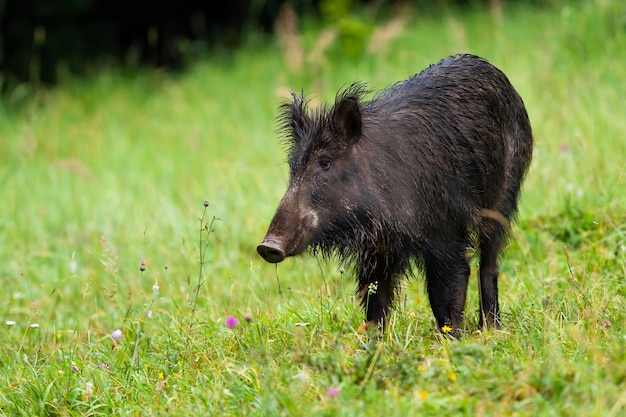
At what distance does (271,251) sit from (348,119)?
72 centimetres

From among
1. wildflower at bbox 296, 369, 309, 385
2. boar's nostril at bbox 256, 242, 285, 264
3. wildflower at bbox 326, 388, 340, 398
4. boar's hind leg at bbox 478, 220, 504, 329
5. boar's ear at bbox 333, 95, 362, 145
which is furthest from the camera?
boar's hind leg at bbox 478, 220, 504, 329

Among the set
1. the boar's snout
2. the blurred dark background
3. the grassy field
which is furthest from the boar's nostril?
the blurred dark background

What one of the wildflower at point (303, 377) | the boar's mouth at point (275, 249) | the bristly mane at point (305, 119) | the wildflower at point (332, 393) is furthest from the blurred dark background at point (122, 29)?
the wildflower at point (332, 393)

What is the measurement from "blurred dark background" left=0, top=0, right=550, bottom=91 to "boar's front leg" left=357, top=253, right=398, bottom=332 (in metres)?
9.33

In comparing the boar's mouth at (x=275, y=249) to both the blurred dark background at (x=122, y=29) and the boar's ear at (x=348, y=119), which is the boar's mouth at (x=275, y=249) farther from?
the blurred dark background at (x=122, y=29)

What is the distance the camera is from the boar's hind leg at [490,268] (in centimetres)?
429

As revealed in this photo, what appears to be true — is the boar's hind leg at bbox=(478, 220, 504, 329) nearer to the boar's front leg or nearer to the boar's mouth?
the boar's front leg

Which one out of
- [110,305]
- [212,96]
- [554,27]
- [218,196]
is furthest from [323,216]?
[212,96]

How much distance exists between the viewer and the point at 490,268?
4.38m

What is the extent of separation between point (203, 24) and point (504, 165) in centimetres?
1075

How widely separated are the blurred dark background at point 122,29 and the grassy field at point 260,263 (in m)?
1.77

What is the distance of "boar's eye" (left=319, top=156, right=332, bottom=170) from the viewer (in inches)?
153

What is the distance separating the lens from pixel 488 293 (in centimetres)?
433

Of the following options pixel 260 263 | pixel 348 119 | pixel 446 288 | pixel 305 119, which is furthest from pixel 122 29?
pixel 446 288
